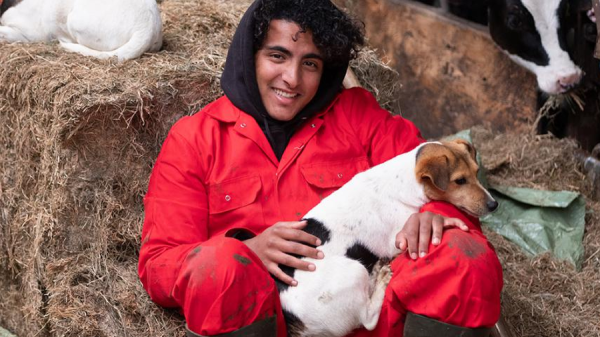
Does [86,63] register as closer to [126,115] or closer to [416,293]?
[126,115]

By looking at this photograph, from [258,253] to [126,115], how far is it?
4.12 feet

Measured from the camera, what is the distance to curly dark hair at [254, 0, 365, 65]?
3500mm

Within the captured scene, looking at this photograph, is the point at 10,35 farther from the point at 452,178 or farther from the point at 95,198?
the point at 452,178

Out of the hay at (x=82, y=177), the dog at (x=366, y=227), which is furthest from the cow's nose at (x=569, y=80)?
the hay at (x=82, y=177)

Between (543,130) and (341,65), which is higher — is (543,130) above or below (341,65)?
below

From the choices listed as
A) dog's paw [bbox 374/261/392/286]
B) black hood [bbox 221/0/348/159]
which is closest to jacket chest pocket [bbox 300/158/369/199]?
black hood [bbox 221/0/348/159]

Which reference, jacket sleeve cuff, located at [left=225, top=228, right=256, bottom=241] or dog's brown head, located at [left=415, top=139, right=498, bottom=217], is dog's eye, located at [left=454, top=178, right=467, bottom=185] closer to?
dog's brown head, located at [left=415, top=139, right=498, bottom=217]

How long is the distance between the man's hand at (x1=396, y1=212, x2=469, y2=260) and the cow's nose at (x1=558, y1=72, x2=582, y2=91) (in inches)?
104

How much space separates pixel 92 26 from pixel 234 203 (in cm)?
182

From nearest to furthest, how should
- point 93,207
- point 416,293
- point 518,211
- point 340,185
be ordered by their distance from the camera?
point 416,293
point 340,185
point 93,207
point 518,211

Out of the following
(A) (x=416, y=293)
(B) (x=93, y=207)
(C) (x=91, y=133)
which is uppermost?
(A) (x=416, y=293)

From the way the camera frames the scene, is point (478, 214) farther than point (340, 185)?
No

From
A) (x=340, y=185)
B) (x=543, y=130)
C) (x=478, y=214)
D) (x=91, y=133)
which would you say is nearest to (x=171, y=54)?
(x=91, y=133)

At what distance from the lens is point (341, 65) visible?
3.76m
